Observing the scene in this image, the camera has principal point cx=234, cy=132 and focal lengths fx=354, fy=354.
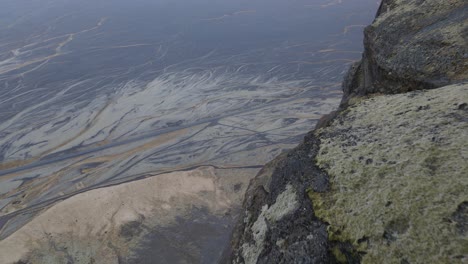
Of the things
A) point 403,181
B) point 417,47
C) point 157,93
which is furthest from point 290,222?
point 157,93

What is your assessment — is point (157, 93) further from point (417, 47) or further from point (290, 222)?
point (290, 222)

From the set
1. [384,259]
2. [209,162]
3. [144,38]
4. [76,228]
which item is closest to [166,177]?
[209,162]

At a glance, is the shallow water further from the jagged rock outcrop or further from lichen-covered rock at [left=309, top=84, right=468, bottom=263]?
lichen-covered rock at [left=309, top=84, right=468, bottom=263]

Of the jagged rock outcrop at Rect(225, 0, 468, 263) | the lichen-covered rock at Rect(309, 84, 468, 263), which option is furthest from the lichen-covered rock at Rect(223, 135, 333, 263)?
the lichen-covered rock at Rect(309, 84, 468, 263)

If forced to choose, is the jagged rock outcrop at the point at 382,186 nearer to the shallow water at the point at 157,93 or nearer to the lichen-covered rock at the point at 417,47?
the lichen-covered rock at the point at 417,47

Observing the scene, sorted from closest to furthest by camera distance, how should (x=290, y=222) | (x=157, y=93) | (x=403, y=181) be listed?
(x=403, y=181) → (x=290, y=222) → (x=157, y=93)

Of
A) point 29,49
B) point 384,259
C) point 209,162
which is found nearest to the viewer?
point 384,259

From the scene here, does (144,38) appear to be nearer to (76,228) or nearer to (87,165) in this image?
(87,165)
